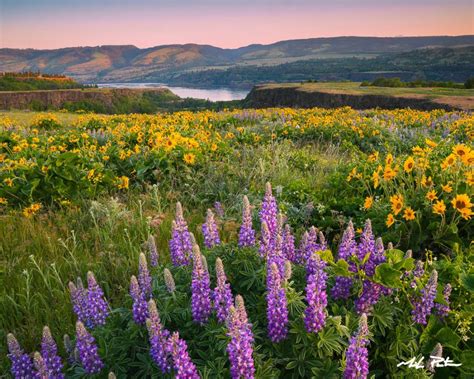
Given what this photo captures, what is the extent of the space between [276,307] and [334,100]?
119 feet

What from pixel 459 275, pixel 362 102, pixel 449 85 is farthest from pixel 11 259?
pixel 449 85

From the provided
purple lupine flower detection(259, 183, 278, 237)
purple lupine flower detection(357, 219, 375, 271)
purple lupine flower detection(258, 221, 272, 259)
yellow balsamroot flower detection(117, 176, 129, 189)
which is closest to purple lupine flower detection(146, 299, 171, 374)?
purple lupine flower detection(258, 221, 272, 259)

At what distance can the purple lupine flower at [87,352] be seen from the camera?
1835 mm

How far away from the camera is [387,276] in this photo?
79.4 inches

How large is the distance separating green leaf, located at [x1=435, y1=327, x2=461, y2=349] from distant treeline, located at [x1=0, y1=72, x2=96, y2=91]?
67620 millimetres

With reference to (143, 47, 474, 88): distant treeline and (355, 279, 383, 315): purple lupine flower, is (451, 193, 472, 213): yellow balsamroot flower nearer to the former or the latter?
(355, 279, 383, 315): purple lupine flower

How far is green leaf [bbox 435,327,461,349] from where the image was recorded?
2.10m

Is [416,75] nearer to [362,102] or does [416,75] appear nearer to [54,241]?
[362,102]

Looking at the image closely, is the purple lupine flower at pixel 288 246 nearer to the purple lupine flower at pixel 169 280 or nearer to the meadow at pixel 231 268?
the meadow at pixel 231 268

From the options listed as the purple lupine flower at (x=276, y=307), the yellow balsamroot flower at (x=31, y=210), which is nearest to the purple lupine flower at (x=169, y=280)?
the purple lupine flower at (x=276, y=307)

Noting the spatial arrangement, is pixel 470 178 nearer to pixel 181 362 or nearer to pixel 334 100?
pixel 181 362

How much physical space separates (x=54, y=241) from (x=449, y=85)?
4198 centimetres

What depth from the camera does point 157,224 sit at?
424cm
